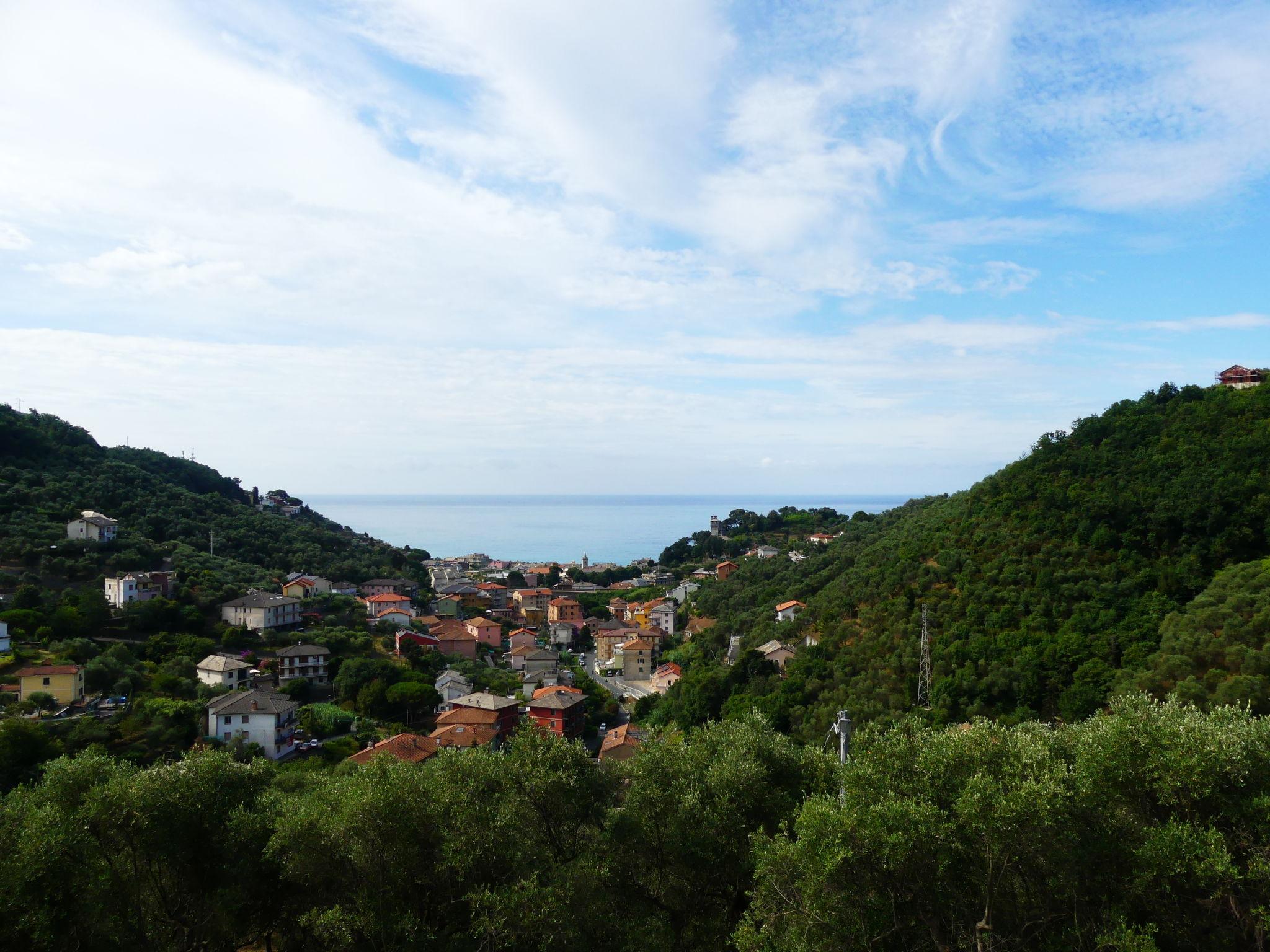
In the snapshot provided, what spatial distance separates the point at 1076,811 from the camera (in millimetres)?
8398

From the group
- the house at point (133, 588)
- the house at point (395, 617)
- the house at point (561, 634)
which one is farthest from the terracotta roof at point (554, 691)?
the house at point (561, 634)

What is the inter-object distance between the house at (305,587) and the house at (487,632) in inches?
387

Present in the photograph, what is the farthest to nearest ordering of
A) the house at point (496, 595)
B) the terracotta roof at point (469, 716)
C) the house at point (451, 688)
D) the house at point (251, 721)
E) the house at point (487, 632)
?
the house at point (496, 595) → the house at point (487, 632) → the house at point (451, 688) → the terracotta roof at point (469, 716) → the house at point (251, 721)

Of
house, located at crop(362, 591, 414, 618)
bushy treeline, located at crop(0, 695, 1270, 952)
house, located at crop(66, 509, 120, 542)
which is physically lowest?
house, located at crop(362, 591, 414, 618)

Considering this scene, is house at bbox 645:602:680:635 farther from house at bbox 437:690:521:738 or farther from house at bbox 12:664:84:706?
house at bbox 12:664:84:706

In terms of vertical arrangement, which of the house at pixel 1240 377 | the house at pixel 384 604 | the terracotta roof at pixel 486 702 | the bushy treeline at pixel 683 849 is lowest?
the terracotta roof at pixel 486 702

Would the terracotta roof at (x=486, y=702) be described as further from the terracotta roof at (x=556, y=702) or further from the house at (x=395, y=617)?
the house at (x=395, y=617)

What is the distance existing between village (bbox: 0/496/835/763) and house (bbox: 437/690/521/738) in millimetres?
59

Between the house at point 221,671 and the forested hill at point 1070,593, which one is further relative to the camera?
the house at point 221,671

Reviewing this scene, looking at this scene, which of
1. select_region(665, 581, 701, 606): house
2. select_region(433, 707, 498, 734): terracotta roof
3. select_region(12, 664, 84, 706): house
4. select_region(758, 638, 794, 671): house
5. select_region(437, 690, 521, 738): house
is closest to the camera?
select_region(12, 664, 84, 706): house

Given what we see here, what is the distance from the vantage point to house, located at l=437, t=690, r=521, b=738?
91.7ft

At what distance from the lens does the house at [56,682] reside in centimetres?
2423

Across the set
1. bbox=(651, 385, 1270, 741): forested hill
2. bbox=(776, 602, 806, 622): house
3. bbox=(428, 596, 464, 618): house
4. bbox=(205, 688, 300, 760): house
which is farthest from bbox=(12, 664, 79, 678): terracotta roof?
bbox=(428, 596, 464, 618): house

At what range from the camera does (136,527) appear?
47.2 m
